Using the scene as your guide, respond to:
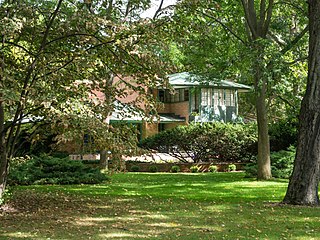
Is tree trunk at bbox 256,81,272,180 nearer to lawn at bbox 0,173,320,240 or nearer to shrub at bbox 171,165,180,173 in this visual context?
lawn at bbox 0,173,320,240

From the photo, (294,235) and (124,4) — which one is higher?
(124,4)

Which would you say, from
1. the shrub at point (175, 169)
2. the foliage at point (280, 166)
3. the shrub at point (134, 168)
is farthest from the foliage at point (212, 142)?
the foliage at point (280, 166)

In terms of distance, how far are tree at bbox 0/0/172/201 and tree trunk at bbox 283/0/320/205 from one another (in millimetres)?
3431

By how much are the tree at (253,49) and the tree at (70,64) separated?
337 cm

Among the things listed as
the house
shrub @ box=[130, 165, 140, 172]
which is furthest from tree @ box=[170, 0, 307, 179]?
the house

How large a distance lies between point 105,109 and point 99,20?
1.98 metres

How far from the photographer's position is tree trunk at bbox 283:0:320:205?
34.9ft

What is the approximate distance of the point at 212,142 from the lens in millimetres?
25719

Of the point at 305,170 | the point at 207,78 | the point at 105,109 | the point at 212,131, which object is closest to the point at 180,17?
the point at 105,109

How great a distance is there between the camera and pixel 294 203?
428 inches

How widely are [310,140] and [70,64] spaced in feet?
18.2

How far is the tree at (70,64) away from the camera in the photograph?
931cm

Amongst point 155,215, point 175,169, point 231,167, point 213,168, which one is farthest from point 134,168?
point 155,215

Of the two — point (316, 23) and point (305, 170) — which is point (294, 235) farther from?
point (316, 23)
